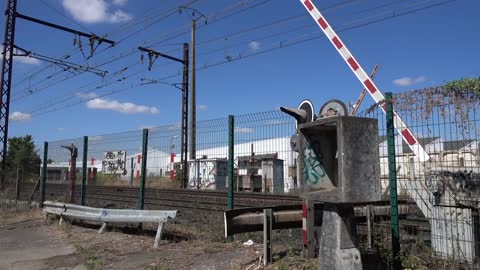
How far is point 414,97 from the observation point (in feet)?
20.1

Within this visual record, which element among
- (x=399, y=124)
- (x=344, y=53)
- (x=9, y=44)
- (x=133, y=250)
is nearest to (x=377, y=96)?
(x=344, y=53)

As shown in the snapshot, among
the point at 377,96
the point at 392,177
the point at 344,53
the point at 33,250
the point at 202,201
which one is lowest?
the point at 33,250

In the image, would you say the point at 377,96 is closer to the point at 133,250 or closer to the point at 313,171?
the point at 313,171

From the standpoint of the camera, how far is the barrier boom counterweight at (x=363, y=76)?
21.1ft

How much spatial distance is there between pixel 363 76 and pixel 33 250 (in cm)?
730

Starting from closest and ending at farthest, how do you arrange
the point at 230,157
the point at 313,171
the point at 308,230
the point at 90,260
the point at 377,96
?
the point at 313,171 < the point at 308,230 < the point at 90,260 < the point at 377,96 < the point at 230,157

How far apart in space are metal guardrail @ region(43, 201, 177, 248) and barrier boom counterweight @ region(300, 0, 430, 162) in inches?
174

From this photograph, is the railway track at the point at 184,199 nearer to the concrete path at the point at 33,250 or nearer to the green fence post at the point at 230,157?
the green fence post at the point at 230,157

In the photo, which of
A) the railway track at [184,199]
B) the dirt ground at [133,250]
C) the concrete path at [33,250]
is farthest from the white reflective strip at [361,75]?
the concrete path at [33,250]

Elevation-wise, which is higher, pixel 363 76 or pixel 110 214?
pixel 363 76

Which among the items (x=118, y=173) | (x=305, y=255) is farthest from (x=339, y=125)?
(x=118, y=173)

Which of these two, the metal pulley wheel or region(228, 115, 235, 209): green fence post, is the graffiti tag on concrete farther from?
region(228, 115, 235, 209): green fence post

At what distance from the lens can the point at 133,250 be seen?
341 inches

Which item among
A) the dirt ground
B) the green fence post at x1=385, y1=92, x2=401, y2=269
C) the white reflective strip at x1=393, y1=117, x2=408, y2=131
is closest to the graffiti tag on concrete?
the green fence post at x1=385, y1=92, x2=401, y2=269
